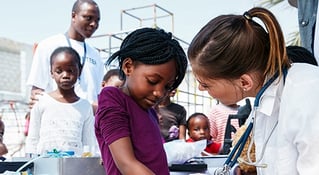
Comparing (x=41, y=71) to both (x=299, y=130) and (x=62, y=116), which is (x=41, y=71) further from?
(x=299, y=130)

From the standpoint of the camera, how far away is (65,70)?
8.61 ft

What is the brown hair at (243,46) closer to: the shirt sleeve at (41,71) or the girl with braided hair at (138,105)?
the girl with braided hair at (138,105)

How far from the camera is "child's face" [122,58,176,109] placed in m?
1.54

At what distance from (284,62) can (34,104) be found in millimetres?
1842

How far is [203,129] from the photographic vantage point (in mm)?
4234

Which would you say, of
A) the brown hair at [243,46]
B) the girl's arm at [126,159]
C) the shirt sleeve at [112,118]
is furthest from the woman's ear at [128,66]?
the brown hair at [243,46]

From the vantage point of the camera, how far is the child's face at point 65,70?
2.60 m

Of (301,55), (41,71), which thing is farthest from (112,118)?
(41,71)

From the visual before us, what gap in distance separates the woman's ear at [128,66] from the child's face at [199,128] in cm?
264

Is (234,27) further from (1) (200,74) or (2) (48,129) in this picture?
(2) (48,129)

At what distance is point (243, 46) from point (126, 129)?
0.47m

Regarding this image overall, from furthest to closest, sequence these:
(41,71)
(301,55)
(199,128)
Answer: (199,128) < (41,71) < (301,55)

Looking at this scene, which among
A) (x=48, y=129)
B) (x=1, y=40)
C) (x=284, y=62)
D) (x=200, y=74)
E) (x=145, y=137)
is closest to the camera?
(x=284, y=62)

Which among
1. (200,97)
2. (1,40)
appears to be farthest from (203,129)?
(1,40)
